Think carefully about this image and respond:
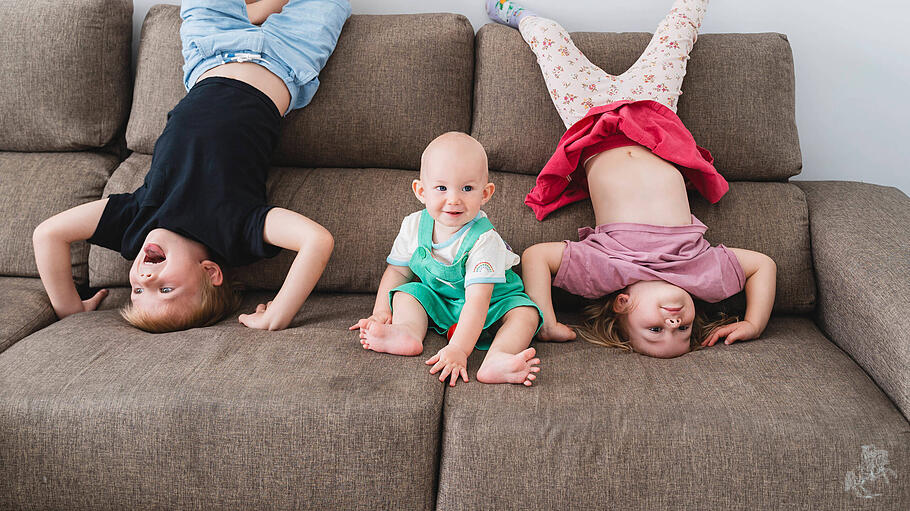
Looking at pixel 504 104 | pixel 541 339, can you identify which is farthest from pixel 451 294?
pixel 504 104

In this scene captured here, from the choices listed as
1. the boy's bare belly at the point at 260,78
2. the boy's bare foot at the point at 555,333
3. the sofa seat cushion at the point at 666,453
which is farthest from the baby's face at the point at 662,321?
the boy's bare belly at the point at 260,78

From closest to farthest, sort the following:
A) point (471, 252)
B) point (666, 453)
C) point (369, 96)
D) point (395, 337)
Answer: point (666, 453), point (395, 337), point (471, 252), point (369, 96)

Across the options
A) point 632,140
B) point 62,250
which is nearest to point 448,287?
point 632,140

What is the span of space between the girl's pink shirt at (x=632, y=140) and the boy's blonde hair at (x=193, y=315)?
821mm

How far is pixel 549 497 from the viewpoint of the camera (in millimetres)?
1146

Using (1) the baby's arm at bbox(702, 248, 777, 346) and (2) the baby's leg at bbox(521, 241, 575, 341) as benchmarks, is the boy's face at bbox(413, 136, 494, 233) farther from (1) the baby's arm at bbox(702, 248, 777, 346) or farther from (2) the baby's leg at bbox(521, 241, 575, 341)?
(1) the baby's arm at bbox(702, 248, 777, 346)

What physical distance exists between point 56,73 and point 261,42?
0.59 meters

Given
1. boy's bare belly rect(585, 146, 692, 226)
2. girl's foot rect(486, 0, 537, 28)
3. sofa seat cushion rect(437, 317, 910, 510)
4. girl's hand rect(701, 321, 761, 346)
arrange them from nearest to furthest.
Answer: sofa seat cushion rect(437, 317, 910, 510)
girl's hand rect(701, 321, 761, 346)
boy's bare belly rect(585, 146, 692, 226)
girl's foot rect(486, 0, 537, 28)

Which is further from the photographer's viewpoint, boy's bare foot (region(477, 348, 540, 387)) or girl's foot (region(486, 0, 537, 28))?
girl's foot (region(486, 0, 537, 28))

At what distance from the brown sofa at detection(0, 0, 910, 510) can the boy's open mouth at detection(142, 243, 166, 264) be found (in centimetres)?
17

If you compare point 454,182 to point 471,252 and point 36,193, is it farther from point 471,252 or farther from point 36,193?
point 36,193

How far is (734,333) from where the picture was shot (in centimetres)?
151

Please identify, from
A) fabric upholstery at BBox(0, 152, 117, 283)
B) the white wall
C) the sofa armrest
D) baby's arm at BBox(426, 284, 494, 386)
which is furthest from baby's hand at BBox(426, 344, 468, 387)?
the white wall

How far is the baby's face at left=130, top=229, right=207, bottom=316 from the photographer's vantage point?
1.51 m
